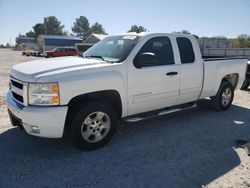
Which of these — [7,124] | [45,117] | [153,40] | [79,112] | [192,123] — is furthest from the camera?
[192,123]

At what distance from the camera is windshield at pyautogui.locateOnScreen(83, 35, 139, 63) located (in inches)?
179

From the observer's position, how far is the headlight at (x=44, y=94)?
11.9 feet

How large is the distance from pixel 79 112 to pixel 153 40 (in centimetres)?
205

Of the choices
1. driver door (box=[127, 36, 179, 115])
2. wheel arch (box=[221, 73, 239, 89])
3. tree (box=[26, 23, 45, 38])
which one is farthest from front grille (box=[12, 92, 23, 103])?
tree (box=[26, 23, 45, 38])

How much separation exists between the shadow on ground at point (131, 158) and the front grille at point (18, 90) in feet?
2.78

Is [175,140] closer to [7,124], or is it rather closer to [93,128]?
[93,128]

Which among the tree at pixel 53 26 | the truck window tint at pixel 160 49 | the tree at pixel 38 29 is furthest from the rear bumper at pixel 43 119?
the tree at pixel 53 26

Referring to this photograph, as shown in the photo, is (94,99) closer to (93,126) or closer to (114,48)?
(93,126)

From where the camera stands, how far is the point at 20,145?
4332mm

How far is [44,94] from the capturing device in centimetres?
364

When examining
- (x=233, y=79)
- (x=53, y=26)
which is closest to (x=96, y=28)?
(x=53, y=26)

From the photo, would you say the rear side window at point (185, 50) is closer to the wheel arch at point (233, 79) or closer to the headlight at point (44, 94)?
the wheel arch at point (233, 79)

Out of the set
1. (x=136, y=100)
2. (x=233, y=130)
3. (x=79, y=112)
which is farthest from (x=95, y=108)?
(x=233, y=130)

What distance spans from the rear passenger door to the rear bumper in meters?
2.64
